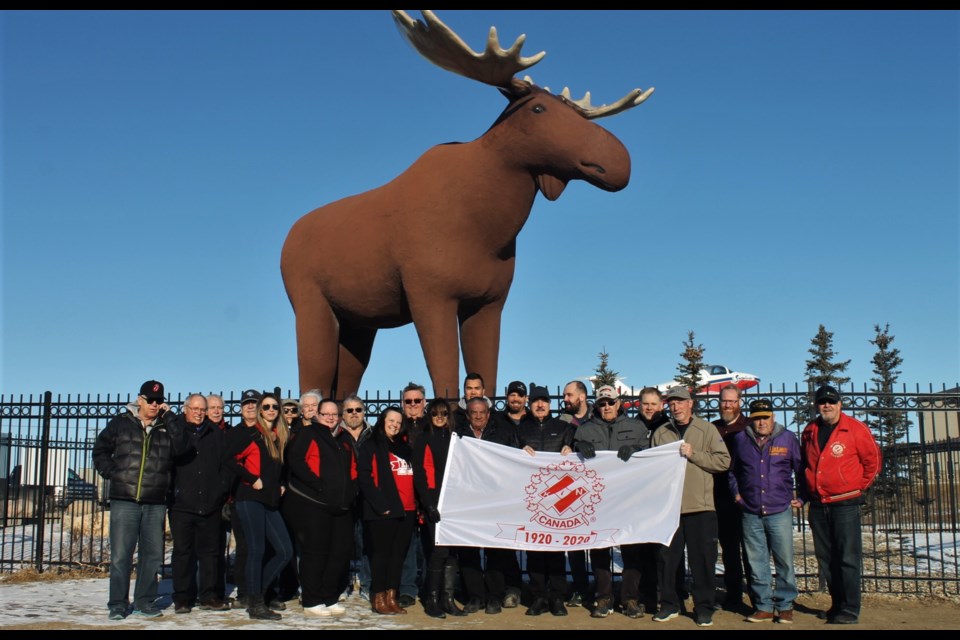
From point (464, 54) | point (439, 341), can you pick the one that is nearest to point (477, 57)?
point (464, 54)

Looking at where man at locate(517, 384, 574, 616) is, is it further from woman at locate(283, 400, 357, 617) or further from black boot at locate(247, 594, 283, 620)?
black boot at locate(247, 594, 283, 620)

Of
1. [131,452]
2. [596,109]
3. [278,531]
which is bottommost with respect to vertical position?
[278,531]

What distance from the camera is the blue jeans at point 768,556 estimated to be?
6.82 m

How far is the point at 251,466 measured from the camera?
6.91m

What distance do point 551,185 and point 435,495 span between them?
3.45 m

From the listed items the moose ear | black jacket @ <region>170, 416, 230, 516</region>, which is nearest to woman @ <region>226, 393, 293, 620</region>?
black jacket @ <region>170, 416, 230, 516</region>

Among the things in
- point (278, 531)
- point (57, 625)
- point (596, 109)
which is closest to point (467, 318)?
point (596, 109)

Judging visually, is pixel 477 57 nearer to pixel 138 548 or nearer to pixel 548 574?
pixel 548 574

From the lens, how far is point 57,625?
671 cm

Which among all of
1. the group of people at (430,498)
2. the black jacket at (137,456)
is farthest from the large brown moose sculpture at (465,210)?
the black jacket at (137,456)

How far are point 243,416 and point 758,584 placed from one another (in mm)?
4355

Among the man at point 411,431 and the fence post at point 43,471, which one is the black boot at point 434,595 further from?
the fence post at point 43,471

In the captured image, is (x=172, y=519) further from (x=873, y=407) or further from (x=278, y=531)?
(x=873, y=407)

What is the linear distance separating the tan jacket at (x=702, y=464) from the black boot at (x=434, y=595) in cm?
204
